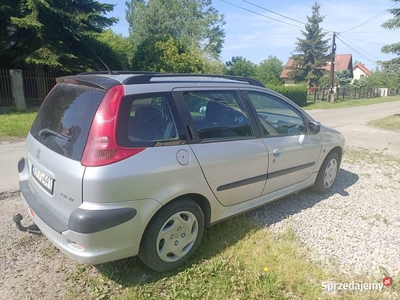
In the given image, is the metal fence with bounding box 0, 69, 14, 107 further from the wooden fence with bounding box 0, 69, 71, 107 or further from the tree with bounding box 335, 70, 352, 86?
the tree with bounding box 335, 70, 352, 86

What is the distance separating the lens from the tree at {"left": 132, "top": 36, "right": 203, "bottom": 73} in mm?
17281

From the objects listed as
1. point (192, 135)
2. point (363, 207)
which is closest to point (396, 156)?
point (363, 207)

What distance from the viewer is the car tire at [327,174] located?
4227 mm

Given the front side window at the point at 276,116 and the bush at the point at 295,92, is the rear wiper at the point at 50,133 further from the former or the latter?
the bush at the point at 295,92

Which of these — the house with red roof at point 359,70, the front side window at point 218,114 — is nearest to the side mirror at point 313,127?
the front side window at point 218,114

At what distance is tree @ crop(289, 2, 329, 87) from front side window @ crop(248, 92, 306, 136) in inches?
1222

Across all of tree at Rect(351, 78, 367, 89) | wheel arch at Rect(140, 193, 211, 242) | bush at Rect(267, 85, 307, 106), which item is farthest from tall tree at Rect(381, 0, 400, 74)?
tree at Rect(351, 78, 367, 89)

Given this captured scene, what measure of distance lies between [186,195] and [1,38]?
606 inches

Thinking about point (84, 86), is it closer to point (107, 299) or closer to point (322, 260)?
point (107, 299)

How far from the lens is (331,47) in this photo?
94.0 ft

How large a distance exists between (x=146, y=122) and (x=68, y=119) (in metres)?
0.66

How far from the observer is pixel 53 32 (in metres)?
13.8

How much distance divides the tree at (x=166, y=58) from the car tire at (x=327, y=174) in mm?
14110

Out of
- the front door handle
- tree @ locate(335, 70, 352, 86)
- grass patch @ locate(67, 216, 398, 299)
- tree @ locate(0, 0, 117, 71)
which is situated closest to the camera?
grass patch @ locate(67, 216, 398, 299)
